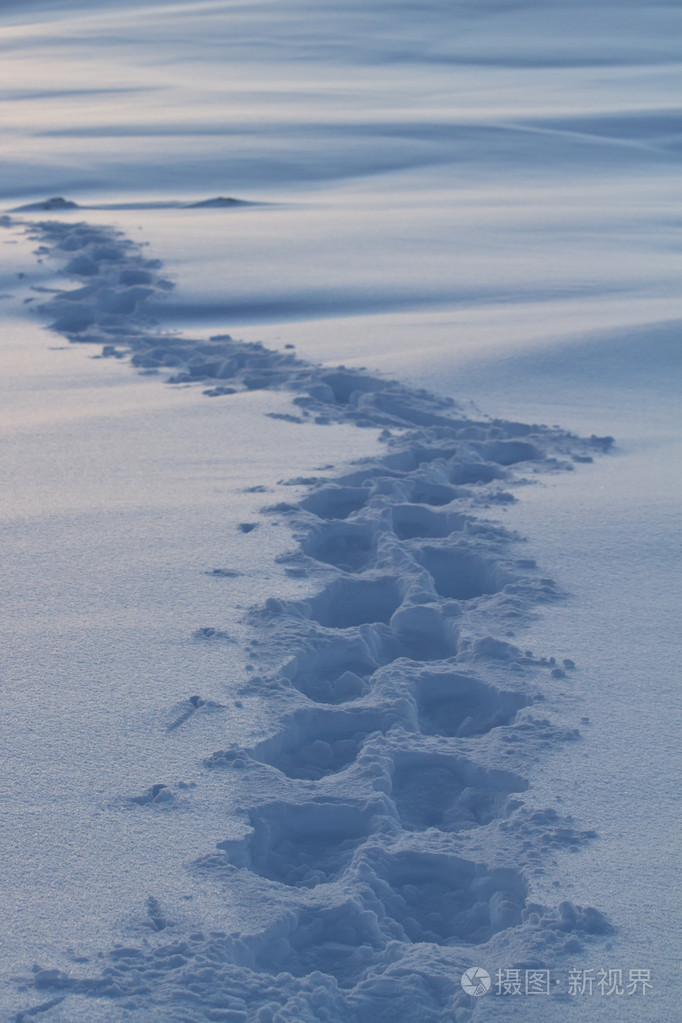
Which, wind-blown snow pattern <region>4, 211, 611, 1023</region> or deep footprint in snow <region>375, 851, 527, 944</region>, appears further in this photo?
deep footprint in snow <region>375, 851, 527, 944</region>

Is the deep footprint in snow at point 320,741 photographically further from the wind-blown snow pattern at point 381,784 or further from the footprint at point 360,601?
the footprint at point 360,601

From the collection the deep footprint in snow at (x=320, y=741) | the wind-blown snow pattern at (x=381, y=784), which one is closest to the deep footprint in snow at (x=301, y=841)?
the wind-blown snow pattern at (x=381, y=784)

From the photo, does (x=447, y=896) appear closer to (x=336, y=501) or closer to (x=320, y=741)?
(x=320, y=741)

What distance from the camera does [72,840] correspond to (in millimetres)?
1473

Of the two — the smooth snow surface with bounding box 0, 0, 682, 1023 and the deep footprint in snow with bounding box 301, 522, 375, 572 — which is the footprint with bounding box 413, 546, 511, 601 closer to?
the smooth snow surface with bounding box 0, 0, 682, 1023

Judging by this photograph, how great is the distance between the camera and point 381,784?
1642 mm

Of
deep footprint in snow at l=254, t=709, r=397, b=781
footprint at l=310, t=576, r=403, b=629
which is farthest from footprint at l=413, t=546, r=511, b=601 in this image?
deep footprint in snow at l=254, t=709, r=397, b=781

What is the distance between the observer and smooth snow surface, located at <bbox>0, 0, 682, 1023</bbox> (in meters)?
1.36

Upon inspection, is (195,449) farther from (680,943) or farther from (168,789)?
(680,943)

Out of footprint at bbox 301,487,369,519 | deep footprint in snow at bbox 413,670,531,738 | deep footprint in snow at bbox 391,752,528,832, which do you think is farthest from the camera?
footprint at bbox 301,487,369,519

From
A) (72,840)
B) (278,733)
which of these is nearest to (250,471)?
(278,733)

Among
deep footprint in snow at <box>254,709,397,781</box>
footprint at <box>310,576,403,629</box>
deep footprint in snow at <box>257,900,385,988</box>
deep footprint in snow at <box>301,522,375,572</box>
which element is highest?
deep footprint in snow at <box>301,522,375,572</box>

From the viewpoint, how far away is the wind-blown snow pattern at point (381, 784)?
4.25 ft

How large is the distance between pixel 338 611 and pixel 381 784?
63 cm
